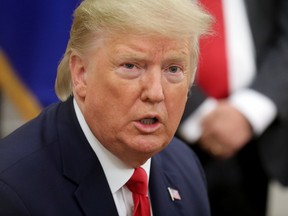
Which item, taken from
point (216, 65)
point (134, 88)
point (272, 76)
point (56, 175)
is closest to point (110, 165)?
point (56, 175)

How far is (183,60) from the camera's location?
6.41 ft

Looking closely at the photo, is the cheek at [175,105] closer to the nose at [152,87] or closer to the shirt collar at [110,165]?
the nose at [152,87]

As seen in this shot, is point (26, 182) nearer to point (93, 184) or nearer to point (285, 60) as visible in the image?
point (93, 184)

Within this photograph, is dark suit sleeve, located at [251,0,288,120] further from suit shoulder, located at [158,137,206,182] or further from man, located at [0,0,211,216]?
man, located at [0,0,211,216]

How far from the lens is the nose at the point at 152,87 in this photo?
1.88m

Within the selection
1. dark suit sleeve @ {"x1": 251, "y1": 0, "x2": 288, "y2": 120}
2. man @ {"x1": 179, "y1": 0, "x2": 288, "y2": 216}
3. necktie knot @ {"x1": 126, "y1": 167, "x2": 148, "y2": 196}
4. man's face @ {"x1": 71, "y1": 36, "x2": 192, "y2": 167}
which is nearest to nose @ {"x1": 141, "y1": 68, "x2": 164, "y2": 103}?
man's face @ {"x1": 71, "y1": 36, "x2": 192, "y2": 167}

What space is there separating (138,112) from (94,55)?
171 millimetres

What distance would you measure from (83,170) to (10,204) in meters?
0.23

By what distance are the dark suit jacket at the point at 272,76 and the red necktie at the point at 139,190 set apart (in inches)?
47.1

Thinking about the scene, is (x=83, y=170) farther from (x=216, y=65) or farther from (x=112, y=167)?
(x=216, y=65)

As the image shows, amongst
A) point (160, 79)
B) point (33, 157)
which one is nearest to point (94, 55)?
point (160, 79)

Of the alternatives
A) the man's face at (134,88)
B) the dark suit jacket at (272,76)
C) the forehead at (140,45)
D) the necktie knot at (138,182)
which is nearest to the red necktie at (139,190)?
the necktie knot at (138,182)

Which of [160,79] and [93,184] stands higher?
[160,79]

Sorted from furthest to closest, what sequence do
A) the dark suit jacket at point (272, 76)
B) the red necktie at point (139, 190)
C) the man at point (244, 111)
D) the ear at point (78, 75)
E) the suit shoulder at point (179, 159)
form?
the dark suit jacket at point (272, 76), the man at point (244, 111), the suit shoulder at point (179, 159), the red necktie at point (139, 190), the ear at point (78, 75)
